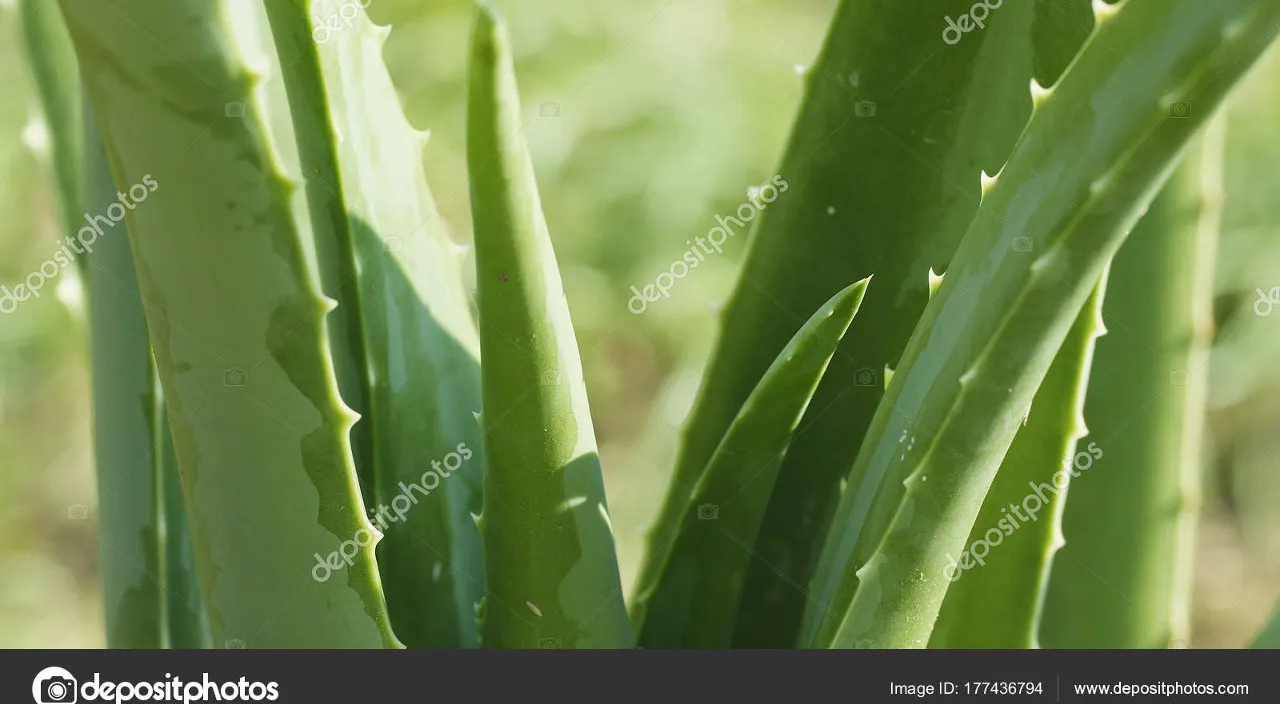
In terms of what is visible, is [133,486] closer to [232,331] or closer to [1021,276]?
[232,331]

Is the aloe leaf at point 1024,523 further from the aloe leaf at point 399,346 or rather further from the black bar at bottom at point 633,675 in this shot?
the aloe leaf at point 399,346

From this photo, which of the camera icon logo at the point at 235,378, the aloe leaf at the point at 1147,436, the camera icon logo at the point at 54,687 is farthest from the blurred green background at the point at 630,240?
the camera icon logo at the point at 235,378

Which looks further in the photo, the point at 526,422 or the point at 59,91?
the point at 59,91

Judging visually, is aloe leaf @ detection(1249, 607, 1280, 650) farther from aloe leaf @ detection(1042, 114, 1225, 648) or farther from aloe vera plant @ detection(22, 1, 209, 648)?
aloe vera plant @ detection(22, 1, 209, 648)

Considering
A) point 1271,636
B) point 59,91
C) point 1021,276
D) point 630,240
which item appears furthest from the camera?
point 630,240

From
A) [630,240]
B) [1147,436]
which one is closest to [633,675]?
[1147,436]

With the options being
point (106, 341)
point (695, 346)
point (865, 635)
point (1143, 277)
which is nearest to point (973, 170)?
point (1143, 277)
